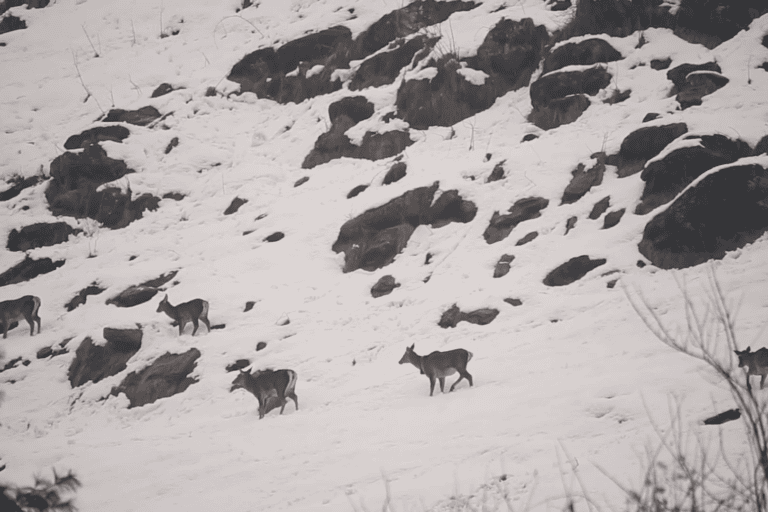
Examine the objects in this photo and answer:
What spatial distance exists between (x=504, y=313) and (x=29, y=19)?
40.7m

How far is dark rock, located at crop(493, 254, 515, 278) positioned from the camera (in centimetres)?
1431

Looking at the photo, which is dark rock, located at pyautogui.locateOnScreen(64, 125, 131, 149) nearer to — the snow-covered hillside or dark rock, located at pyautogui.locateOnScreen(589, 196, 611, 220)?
the snow-covered hillside

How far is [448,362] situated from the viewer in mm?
10312

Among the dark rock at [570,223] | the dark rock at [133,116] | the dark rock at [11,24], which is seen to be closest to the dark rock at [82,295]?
the dark rock at [133,116]

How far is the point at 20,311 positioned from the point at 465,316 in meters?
12.5

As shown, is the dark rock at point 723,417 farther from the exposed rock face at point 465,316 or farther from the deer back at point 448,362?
the exposed rock face at point 465,316

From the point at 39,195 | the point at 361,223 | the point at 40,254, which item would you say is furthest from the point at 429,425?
the point at 39,195

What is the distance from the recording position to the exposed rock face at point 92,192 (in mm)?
22203

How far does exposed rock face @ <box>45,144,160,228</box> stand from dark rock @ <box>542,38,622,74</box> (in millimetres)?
16549

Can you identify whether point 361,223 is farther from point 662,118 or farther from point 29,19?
point 29,19

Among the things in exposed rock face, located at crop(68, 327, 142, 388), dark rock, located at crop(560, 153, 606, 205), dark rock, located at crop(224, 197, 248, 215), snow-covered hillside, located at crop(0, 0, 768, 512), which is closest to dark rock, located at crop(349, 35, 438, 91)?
snow-covered hillside, located at crop(0, 0, 768, 512)

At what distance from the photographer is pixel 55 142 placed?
26234mm

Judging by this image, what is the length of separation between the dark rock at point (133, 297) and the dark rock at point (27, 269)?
185 inches

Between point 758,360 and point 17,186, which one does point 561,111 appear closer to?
point 758,360
